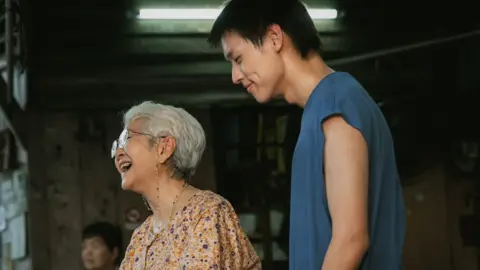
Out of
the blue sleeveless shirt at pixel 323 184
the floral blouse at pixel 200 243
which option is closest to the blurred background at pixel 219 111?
the floral blouse at pixel 200 243

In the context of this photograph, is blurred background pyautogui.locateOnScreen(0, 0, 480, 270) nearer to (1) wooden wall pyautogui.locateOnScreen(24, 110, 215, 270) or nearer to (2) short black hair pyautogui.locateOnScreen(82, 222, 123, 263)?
(1) wooden wall pyautogui.locateOnScreen(24, 110, 215, 270)

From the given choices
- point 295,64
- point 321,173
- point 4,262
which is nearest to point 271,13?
point 295,64

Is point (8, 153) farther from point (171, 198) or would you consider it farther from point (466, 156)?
point (171, 198)

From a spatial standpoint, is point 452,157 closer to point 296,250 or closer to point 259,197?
point 259,197

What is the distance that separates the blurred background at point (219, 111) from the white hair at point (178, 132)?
2.02 m

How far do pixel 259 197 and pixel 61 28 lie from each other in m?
1.36

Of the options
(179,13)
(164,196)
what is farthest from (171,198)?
(179,13)

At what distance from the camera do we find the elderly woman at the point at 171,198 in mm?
1859

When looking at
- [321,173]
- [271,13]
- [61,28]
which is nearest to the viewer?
[321,173]

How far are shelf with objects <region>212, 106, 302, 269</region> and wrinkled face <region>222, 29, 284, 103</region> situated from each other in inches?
110

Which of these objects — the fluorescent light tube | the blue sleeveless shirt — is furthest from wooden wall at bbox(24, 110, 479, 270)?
the blue sleeveless shirt

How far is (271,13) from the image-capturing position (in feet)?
4.19

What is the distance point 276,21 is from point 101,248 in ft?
7.42

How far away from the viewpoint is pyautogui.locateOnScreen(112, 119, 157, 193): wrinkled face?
6.39ft
